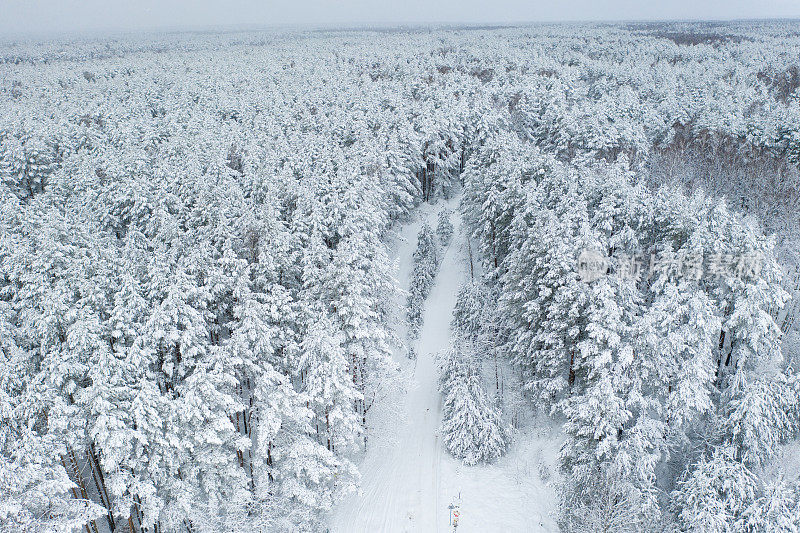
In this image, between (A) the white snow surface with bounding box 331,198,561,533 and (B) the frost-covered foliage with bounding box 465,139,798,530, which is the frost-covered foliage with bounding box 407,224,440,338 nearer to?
(A) the white snow surface with bounding box 331,198,561,533

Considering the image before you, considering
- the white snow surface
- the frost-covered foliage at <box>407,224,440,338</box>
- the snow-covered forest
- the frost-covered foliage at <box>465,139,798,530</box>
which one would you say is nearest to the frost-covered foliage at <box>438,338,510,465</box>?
the snow-covered forest

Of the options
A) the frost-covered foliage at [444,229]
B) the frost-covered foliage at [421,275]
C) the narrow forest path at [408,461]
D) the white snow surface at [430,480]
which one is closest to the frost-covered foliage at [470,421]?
the white snow surface at [430,480]

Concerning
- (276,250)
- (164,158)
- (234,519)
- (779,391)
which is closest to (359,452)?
(234,519)

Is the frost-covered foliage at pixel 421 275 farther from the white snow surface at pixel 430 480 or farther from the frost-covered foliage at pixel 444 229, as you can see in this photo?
the white snow surface at pixel 430 480

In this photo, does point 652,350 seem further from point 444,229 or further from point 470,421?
point 444,229

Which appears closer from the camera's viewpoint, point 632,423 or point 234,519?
point 234,519

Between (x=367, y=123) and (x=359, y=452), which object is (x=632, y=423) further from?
(x=367, y=123)
